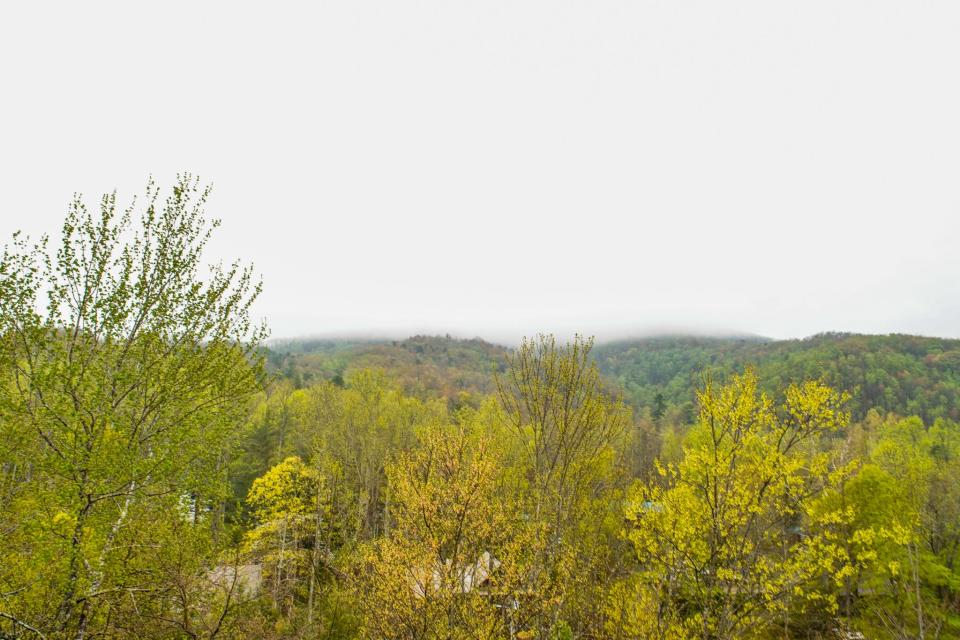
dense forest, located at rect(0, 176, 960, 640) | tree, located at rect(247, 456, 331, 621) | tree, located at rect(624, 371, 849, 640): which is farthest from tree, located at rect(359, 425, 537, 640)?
tree, located at rect(247, 456, 331, 621)

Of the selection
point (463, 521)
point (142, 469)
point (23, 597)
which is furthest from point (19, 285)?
point (463, 521)

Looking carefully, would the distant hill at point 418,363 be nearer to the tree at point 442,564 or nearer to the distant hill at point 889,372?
the distant hill at point 889,372

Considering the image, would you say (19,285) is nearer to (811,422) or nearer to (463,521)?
(463,521)

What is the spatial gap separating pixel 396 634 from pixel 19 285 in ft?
35.0

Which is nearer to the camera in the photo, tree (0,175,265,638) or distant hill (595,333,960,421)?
tree (0,175,265,638)

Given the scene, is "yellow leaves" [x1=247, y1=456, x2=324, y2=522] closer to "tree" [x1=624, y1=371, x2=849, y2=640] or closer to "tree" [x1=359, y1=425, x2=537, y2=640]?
"tree" [x1=359, y1=425, x2=537, y2=640]

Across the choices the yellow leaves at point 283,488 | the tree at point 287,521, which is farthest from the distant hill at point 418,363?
the yellow leaves at point 283,488

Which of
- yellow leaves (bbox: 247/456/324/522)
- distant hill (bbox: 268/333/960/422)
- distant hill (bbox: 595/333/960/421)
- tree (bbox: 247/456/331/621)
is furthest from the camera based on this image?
distant hill (bbox: 595/333/960/421)

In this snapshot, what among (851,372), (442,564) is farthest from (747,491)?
(851,372)

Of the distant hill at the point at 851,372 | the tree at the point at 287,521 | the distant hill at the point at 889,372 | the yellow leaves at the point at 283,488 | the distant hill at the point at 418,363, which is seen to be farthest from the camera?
the distant hill at the point at 418,363

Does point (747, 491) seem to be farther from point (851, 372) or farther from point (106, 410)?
point (851, 372)

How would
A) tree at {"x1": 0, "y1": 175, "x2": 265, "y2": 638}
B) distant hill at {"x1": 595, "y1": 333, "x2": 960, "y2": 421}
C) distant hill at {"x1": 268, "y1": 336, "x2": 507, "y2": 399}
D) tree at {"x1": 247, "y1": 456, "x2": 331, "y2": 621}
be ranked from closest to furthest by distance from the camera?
tree at {"x1": 0, "y1": 175, "x2": 265, "y2": 638}
tree at {"x1": 247, "y1": 456, "x2": 331, "y2": 621}
distant hill at {"x1": 595, "y1": 333, "x2": 960, "y2": 421}
distant hill at {"x1": 268, "y1": 336, "x2": 507, "y2": 399}

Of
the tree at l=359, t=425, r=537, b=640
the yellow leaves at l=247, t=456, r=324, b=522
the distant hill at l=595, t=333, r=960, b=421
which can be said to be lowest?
the distant hill at l=595, t=333, r=960, b=421

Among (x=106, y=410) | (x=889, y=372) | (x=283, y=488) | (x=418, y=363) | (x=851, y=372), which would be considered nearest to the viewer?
(x=106, y=410)
